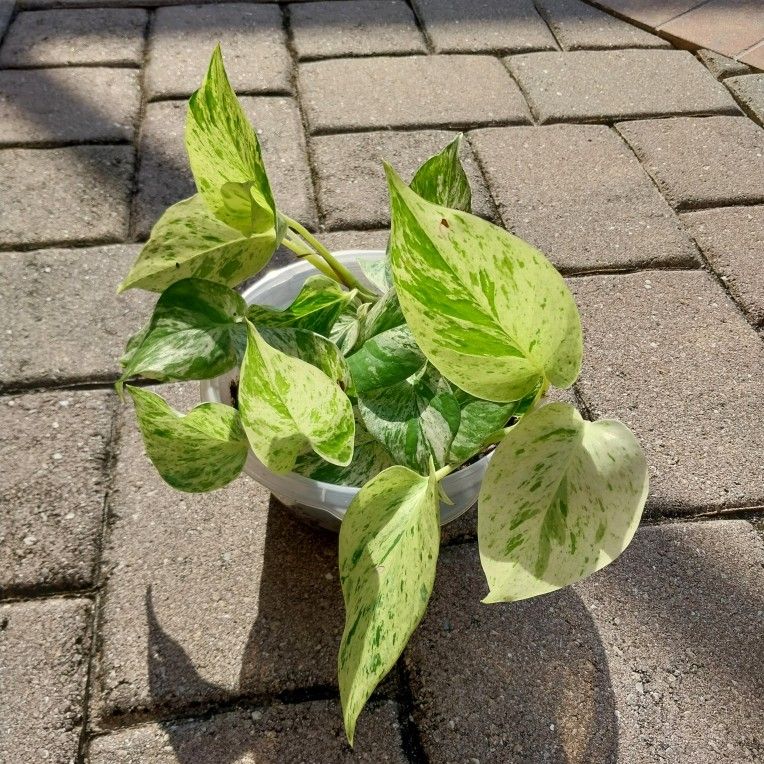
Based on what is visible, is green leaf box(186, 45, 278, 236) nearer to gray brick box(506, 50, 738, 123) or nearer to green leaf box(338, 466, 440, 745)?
green leaf box(338, 466, 440, 745)

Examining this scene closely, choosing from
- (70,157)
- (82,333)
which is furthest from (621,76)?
(82,333)

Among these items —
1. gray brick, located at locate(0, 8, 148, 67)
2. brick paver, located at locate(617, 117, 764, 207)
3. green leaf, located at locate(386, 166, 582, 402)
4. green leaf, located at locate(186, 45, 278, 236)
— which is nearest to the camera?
green leaf, located at locate(386, 166, 582, 402)

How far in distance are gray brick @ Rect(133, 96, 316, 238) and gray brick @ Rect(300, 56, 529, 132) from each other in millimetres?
62

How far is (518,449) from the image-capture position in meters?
0.51

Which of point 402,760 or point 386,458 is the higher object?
point 386,458

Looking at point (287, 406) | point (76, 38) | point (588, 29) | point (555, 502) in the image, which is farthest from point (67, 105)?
point (555, 502)

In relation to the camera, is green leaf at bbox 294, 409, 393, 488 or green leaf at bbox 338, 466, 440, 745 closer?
green leaf at bbox 338, 466, 440, 745

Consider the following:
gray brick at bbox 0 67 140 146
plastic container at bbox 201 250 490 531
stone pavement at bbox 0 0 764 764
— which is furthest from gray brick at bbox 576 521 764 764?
gray brick at bbox 0 67 140 146

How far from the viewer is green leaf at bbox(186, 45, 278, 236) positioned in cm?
56

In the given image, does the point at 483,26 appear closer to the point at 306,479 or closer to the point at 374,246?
the point at 374,246

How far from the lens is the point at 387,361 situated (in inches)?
23.8

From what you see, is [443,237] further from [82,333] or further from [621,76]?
[621,76]

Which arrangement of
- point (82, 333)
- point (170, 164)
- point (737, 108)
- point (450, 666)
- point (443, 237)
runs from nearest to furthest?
point (443, 237), point (450, 666), point (82, 333), point (170, 164), point (737, 108)

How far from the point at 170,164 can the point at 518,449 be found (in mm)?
1039
